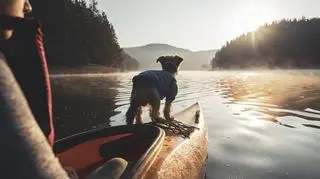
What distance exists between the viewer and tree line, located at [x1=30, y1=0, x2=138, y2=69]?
66062mm

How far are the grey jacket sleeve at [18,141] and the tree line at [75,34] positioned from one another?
2498 inches

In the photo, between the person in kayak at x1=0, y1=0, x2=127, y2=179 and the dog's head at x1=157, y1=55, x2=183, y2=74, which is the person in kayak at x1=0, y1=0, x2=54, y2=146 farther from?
the dog's head at x1=157, y1=55, x2=183, y2=74

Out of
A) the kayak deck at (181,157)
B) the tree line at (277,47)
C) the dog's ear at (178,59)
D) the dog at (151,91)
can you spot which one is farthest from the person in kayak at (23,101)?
the tree line at (277,47)

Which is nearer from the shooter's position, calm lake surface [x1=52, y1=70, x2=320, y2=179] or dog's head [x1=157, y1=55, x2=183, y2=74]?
calm lake surface [x1=52, y1=70, x2=320, y2=179]

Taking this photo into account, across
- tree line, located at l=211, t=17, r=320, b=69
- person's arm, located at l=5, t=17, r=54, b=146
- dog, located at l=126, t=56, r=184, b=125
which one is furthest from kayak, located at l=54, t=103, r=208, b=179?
tree line, located at l=211, t=17, r=320, b=69

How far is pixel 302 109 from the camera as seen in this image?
52.2 ft

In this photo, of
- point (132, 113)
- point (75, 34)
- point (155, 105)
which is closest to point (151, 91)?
point (155, 105)

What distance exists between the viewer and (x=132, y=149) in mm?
6238

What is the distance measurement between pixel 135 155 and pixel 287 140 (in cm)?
526

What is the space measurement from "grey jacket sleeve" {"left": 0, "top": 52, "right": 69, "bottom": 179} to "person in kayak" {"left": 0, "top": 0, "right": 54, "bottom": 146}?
169 mm

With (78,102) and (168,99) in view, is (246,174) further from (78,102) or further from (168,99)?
(78,102)

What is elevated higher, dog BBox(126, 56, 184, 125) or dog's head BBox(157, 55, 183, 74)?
dog's head BBox(157, 55, 183, 74)

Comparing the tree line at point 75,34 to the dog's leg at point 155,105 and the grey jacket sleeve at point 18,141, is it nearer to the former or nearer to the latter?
the dog's leg at point 155,105

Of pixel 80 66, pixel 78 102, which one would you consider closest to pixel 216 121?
pixel 78 102
